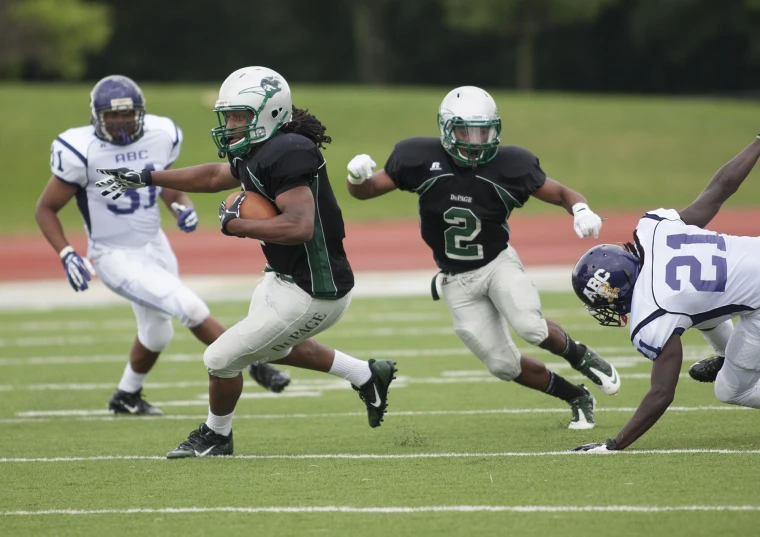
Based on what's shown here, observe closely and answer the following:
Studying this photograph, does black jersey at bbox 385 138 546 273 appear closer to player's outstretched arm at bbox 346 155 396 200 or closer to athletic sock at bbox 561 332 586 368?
player's outstretched arm at bbox 346 155 396 200

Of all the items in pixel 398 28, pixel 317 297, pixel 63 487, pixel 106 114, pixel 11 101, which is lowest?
pixel 398 28

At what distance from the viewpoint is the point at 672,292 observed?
4.42 metres

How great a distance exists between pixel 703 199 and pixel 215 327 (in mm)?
2753

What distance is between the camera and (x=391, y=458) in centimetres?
484

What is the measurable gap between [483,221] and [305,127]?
1032 millimetres

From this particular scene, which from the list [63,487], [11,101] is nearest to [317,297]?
[63,487]

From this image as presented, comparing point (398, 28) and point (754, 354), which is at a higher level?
point (754, 354)

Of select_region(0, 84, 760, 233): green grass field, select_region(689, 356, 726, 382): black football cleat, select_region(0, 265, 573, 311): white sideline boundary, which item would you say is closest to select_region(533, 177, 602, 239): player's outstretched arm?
select_region(689, 356, 726, 382): black football cleat

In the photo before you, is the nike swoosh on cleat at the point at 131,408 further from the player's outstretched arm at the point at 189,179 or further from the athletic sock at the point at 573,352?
the athletic sock at the point at 573,352

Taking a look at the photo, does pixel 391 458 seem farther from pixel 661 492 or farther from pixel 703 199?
pixel 703 199

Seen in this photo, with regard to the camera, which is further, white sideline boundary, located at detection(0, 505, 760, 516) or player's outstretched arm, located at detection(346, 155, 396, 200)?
player's outstretched arm, located at detection(346, 155, 396, 200)

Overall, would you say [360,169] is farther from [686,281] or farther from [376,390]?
[686,281]

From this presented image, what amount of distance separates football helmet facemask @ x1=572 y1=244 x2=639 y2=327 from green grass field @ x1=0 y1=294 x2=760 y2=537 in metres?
0.65

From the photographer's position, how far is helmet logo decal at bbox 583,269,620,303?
4512mm
